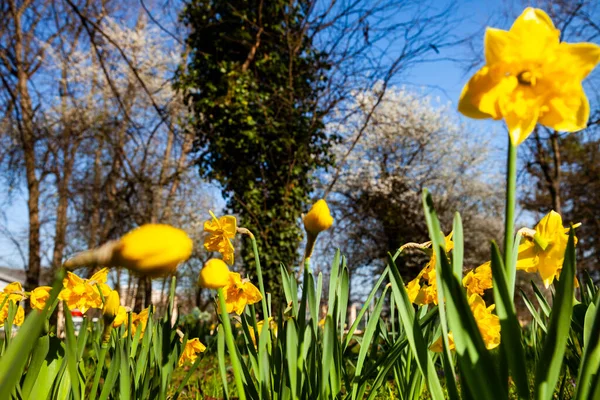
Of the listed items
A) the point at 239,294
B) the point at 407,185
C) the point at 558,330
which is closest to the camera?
the point at 558,330

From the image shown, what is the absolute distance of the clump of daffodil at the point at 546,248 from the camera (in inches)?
30.9

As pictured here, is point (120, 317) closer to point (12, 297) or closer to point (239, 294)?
point (12, 297)

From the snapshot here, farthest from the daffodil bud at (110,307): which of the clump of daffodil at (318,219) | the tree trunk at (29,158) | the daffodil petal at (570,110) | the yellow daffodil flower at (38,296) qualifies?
the tree trunk at (29,158)

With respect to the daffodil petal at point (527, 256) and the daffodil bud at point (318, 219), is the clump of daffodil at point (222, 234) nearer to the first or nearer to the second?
the daffodil bud at point (318, 219)

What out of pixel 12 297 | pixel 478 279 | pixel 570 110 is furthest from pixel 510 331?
pixel 12 297

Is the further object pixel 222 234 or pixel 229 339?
pixel 222 234

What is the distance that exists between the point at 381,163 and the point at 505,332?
33.5 ft

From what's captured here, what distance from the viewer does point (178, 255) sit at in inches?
16.8

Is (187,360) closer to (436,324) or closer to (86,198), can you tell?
(436,324)

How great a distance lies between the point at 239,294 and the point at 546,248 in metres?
0.70

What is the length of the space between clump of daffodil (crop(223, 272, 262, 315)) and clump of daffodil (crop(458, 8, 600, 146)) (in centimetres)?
73

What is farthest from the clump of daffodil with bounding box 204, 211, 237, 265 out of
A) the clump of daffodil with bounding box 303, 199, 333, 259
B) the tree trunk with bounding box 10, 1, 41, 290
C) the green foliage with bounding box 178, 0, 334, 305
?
the tree trunk with bounding box 10, 1, 41, 290

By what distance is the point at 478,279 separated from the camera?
42.6 inches

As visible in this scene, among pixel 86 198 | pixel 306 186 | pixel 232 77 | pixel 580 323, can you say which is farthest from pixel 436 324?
pixel 86 198
